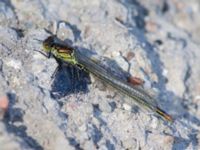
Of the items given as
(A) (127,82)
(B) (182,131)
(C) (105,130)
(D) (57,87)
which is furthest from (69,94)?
(B) (182,131)

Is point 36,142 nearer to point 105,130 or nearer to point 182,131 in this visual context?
point 105,130

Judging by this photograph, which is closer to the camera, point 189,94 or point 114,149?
point 114,149

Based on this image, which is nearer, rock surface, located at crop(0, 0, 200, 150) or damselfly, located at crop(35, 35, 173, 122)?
rock surface, located at crop(0, 0, 200, 150)

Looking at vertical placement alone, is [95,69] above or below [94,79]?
above

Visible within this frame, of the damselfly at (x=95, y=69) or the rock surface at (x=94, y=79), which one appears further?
the damselfly at (x=95, y=69)
